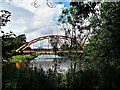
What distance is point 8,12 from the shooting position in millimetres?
3854

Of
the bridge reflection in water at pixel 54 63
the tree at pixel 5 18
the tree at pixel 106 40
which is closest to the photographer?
the tree at pixel 5 18

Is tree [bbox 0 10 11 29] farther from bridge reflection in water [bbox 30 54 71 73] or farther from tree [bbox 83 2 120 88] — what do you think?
tree [bbox 83 2 120 88]

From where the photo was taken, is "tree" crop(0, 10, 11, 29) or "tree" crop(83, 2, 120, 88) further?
"tree" crop(83, 2, 120, 88)

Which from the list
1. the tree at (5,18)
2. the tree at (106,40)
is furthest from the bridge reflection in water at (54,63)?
the tree at (5,18)

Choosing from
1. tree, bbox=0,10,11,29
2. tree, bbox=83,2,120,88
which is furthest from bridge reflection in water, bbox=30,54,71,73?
tree, bbox=0,10,11,29

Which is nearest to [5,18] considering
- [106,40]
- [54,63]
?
[54,63]

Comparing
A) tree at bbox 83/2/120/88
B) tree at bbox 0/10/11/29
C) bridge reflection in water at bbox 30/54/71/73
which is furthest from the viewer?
tree at bbox 83/2/120/88

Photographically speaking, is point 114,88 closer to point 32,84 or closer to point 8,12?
point 32,84

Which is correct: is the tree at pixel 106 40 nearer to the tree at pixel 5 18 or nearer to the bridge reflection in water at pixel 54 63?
the bridge reflection in water at pixel 54 63

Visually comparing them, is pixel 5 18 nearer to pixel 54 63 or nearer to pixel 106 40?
pixel 54 63

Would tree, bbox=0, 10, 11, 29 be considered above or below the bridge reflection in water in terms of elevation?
above

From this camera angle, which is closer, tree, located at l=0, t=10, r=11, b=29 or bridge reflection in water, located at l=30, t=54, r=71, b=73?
tree, located at l=0, t=10, r=11, b=29

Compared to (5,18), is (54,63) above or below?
below

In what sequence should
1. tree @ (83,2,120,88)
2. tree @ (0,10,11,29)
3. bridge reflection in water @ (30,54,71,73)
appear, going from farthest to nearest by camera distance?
tree @ (83,2,120,88) < bridge reflection in water @ (30,54,71,73) < tree @ (0,10,11,29)
